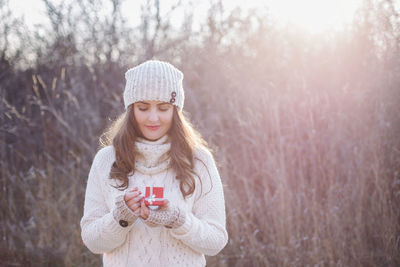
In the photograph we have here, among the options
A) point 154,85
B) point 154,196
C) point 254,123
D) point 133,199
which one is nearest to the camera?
point 133,199

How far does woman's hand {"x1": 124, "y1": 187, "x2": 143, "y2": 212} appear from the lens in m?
1.64

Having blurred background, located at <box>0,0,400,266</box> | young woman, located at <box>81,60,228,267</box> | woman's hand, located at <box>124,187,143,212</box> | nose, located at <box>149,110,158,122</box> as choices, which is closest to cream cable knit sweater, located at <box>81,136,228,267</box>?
young woman, located at <box>81,60,228,267</box>

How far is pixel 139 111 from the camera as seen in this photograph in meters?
1.97

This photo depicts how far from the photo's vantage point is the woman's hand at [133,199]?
1641 mm

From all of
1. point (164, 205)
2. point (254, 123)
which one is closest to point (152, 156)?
point (164, 205)

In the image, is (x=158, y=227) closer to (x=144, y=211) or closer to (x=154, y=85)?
(x=144, y=211)

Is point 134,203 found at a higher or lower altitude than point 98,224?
higher

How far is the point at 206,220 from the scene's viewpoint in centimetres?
194

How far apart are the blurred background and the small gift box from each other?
159 centimetres

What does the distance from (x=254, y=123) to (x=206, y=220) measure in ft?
6.85

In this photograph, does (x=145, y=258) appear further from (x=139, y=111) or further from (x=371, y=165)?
(x=371, y=165)

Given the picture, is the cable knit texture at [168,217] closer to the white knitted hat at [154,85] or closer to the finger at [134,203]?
the finger at [134,203]

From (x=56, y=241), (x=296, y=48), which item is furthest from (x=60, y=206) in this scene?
(x=296, y=48)

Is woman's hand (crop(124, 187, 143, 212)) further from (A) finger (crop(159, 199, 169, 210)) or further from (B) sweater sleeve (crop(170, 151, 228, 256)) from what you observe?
(B) sweater sleeve (crop(170, 151, 228, 256))
